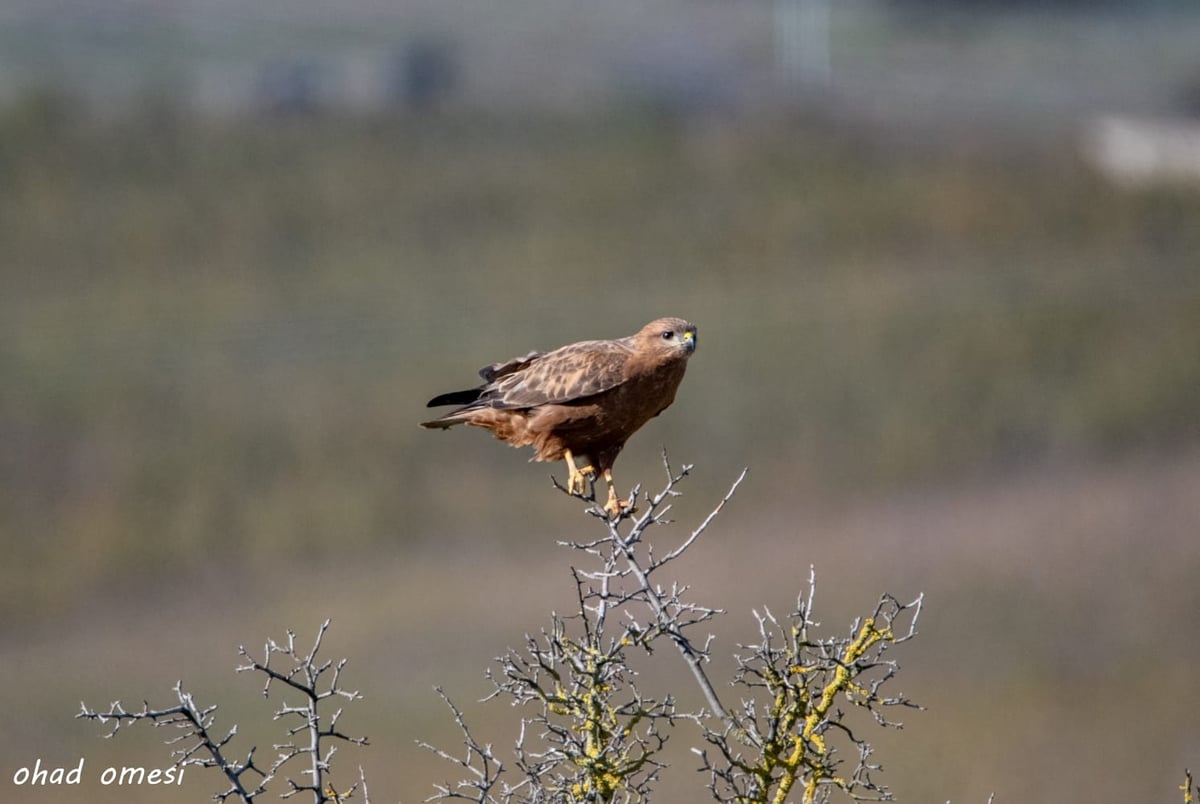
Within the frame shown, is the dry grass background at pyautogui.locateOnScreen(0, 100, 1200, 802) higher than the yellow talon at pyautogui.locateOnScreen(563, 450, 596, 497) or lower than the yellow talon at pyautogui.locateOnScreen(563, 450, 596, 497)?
higher

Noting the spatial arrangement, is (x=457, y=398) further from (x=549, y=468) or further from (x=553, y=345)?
(x=553, y=345)

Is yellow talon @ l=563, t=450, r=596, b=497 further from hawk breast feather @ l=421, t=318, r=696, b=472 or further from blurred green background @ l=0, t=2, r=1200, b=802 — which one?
blurred green background @ l=0, t=2, r=1200, b=802

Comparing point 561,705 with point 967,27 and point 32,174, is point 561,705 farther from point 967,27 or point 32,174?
point 967,27

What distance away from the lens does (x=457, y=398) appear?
354 inches

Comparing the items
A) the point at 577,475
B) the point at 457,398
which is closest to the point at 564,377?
the point at 577,475

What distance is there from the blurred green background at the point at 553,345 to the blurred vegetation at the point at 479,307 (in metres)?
0.11

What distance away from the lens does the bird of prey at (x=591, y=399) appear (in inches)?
336

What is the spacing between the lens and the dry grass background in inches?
987

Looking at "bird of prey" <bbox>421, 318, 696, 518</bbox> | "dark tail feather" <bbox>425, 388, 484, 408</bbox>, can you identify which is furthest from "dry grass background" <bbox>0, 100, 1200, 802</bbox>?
"bird of prey" <bbox>421, 318, 696, 518</bbox>

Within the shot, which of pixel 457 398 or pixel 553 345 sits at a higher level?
pixel 553 345

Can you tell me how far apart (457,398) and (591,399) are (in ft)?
2.67

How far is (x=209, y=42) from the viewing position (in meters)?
54.2

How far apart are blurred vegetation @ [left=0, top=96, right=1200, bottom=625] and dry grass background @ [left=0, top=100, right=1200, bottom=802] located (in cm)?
10

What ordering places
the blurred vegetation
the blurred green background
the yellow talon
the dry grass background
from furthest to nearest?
the blurred vegetation → the blurred green background → the dry grass background → the yellow talon
